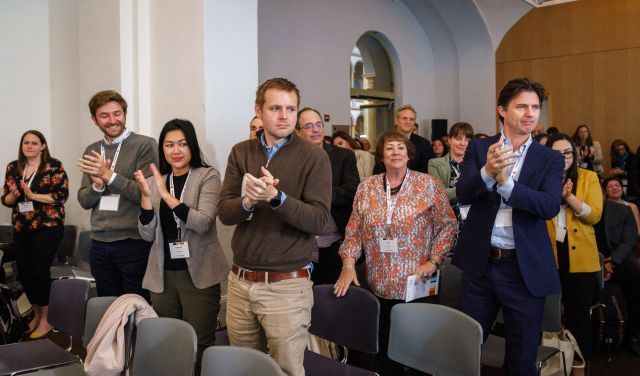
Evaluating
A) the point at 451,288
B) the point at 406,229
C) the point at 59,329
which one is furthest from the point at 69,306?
the point at 451,288

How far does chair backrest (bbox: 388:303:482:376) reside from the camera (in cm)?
202

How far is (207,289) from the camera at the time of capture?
250cm

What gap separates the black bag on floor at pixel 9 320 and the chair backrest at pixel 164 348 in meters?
1.80

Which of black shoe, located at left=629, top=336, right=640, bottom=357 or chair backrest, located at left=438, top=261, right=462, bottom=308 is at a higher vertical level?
chair backrest, located at left=438, top=261, right=462, bottom=308

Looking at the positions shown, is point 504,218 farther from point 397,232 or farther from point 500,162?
point 397,232

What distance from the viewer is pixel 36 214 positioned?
4.00m

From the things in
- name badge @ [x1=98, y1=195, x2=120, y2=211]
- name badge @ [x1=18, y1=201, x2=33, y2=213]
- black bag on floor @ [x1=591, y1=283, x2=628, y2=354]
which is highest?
name badge @ [x1=98, y1=195, x2=120, y2=211]

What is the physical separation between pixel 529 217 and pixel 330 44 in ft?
20.0

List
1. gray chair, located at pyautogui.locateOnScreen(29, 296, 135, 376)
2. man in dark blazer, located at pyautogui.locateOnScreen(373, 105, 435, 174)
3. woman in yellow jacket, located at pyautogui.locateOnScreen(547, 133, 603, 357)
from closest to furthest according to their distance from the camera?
1. gray chair, located at pyautogui.locateOnScreen(29, 296, 135, 376)
2. woman in yellow jacket, located at pyautogui.locateOnScreen(547, 133, 603, 357)
3. man in dark blazer, located at pyautogui.locateOnScreen(373, 105, 435, 174)

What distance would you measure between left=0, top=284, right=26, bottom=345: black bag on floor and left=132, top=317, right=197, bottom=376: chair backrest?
1.80m

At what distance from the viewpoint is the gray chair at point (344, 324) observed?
91.3 inches

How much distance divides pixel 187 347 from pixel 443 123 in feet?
27.2

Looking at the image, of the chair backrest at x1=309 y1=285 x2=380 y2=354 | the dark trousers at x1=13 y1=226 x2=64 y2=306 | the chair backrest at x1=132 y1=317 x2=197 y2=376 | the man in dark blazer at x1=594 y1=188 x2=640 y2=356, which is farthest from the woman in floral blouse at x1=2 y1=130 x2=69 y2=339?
the man in dark blazer at x1=594 y1=188 x2=640 y2=356

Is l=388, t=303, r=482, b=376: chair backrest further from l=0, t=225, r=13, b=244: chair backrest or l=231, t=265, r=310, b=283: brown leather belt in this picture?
l=0, t=225, r=13, b=244: chair backrest
